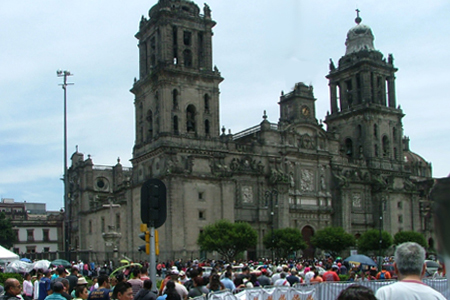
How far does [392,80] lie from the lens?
72.5m

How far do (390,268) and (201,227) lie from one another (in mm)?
27685

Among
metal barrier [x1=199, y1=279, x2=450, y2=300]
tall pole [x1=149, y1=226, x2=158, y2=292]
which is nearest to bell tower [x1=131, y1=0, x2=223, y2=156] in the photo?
metal barrier [x1=199, y1=279, x2=450, y2=300]

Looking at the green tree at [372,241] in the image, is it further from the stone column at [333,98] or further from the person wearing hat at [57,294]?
the person wearing hat at [57,294]

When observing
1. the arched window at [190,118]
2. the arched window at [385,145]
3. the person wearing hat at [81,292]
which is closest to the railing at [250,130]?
the arched window at [190,118]

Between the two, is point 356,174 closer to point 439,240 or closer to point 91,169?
point 91,169

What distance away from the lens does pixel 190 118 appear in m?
56.6

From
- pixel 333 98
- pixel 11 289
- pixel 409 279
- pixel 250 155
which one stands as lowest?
pixel 11 289

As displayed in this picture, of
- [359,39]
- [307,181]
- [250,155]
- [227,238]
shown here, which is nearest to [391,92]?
[359,39]

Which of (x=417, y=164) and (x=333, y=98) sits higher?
(x=333, y=98)

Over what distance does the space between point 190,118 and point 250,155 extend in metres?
7.27

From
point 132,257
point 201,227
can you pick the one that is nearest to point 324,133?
point 201,227

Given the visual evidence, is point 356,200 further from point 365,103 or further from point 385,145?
A: point 365,103

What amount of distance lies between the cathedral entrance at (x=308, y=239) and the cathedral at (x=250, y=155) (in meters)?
0.11

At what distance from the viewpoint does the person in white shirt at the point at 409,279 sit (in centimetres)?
503
